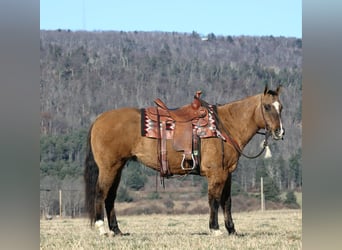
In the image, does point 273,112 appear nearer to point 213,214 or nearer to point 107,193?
point 213,214

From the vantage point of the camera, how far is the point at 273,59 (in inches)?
2758

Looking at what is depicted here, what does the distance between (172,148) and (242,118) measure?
105 cm

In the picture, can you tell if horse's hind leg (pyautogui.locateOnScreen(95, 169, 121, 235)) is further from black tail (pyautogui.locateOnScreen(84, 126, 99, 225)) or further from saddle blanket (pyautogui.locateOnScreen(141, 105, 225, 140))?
saddle blanket (pyautogui.locateOnScreen(141, 105, 225, 140))

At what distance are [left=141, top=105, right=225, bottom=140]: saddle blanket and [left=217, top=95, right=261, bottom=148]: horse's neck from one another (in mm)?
192

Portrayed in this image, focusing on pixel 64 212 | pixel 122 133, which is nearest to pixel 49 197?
pixel 64 212

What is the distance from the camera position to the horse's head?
31.7 ft

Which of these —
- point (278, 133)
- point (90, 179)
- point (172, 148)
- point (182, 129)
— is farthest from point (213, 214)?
point (90, 179)

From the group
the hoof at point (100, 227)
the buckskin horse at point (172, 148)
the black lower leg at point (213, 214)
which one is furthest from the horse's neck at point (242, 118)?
the hoof at point (100, 227)

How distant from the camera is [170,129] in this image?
32.8 ft

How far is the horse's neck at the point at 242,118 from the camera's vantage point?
1002cm

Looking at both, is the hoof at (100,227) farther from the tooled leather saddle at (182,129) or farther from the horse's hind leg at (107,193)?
the tooled leather saddle at (182,129)
